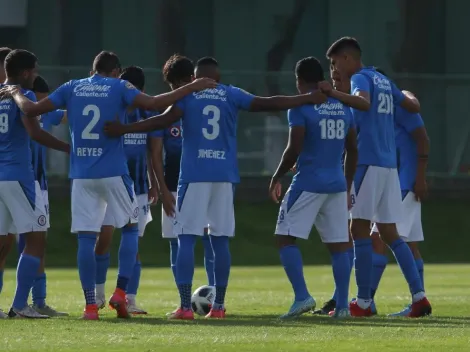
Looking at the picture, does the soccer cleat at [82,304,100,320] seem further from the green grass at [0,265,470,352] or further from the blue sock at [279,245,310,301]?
the blue sock at [279,245,310,301]

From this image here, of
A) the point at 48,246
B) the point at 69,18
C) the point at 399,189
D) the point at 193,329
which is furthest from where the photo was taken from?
the point at 69,18

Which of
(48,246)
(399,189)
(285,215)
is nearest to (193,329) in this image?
(285,215)

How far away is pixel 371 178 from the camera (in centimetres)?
1360

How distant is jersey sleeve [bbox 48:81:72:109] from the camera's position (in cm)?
1292

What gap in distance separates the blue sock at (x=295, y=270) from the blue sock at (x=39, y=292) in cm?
244

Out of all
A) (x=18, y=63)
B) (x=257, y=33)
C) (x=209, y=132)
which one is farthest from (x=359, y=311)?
(x=257, y=33)

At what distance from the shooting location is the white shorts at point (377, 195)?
44.5 ft

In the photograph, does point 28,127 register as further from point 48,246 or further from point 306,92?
point 48,246

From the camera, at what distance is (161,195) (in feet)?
45.9

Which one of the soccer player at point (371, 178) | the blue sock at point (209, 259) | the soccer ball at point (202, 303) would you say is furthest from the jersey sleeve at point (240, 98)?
the blue sock at point (209, 259)

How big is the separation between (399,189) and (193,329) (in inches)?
114

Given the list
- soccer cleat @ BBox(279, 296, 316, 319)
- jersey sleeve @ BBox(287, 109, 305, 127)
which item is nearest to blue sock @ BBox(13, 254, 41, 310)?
soccer cleat @ BBox(279, 296, 316, 319)

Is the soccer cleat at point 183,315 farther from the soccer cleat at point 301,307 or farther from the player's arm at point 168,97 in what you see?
the player's arm at point 168,97

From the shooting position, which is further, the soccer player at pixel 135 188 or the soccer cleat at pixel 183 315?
the soccer player at pixel 135 188
